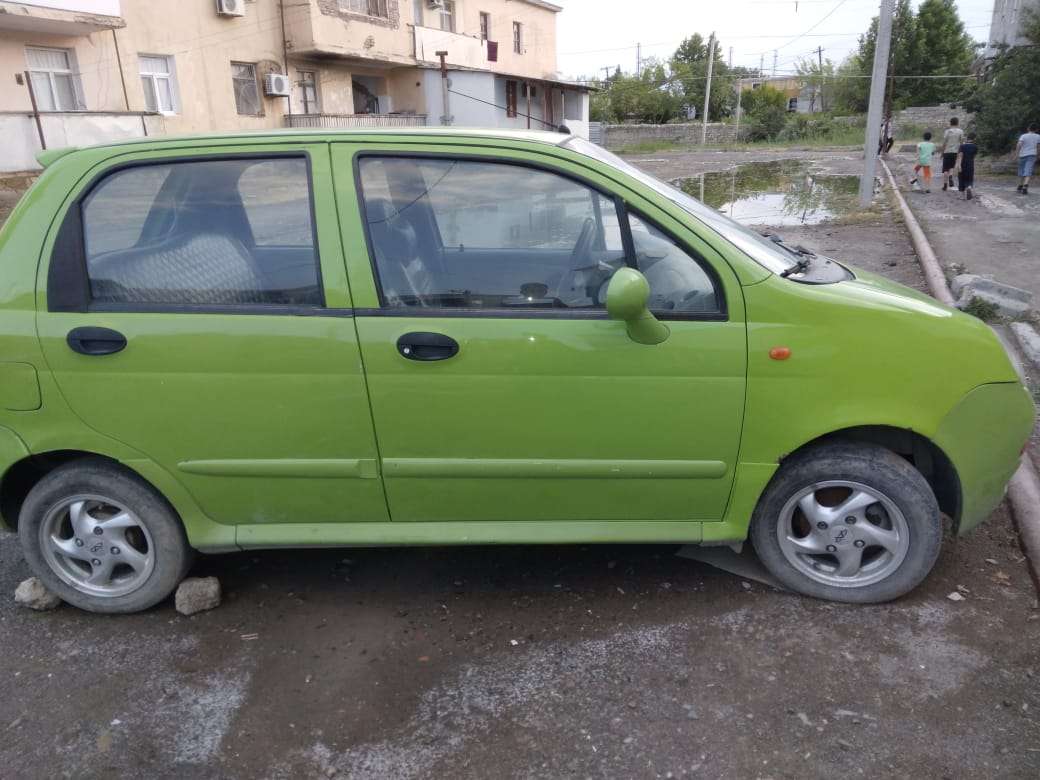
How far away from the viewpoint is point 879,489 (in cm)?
311

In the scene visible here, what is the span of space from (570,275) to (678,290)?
401mm

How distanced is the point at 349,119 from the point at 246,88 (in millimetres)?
4361

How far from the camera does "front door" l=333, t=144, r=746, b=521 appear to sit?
9.60 ft

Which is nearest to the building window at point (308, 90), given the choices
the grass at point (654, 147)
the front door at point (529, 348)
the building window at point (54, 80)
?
the building window at point (54, 80)

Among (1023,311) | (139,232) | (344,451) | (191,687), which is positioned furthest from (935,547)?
(1023,311)

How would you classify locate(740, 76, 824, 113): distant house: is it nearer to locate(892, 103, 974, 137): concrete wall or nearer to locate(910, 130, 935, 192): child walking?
locate(892, 103, 974, 137): concrete wall

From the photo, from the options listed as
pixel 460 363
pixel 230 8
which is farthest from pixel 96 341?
pixel 230 8

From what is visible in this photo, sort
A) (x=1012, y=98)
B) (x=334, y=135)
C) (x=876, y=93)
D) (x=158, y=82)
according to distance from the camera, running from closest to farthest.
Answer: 1. (x=334, y=135)
2. (x=876, y=93)
3. (x=1012, y=98)
4. (x=158, y=82)

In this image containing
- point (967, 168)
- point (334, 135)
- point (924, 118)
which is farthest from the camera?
point (924, 118)

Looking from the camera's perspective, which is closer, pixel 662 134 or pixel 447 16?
pixel 447 16

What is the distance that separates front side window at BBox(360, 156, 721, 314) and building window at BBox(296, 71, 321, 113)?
28.1 m

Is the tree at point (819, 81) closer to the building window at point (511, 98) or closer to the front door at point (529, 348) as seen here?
the building window at point (511, 98)

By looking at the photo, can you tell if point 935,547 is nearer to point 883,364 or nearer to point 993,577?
point 993,577

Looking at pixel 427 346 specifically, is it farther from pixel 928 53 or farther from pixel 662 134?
pixel 928 53
